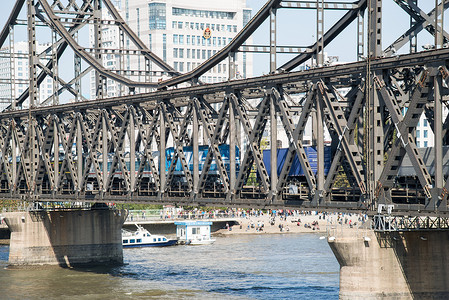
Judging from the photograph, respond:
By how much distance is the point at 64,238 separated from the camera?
305ft

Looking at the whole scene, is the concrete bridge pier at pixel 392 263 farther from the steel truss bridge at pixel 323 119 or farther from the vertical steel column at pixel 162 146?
the vertical steel column at pixel 162 146

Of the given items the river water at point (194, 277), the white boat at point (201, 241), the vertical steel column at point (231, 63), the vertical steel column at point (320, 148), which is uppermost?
the vertical steel column at point (231, 63)

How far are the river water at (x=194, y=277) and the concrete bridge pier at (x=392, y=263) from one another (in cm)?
1703

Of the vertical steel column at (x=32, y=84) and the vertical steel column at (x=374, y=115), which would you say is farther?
the vertical steel column at (x=32, y=84)

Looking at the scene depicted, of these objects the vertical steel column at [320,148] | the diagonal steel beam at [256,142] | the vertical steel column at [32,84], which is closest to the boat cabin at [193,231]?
the vertical steel column at [32,84]

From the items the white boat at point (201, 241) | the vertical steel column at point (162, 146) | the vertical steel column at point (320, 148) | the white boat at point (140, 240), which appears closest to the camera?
the vertical steel column at point (320, 148)

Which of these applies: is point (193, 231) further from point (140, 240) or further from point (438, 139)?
point (438, 139)

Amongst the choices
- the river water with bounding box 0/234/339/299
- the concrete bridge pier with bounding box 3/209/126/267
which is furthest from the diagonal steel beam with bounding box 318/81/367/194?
the concrete bridge pier with bounding box 3/209/126/267

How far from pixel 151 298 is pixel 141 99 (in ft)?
51.3

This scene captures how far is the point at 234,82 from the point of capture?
204ft

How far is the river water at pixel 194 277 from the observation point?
71500 mm

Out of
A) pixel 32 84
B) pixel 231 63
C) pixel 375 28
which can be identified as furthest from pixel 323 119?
pixel 32 84

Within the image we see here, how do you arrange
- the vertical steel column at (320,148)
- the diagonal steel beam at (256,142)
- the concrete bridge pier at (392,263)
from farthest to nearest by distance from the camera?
the diagonal steel beam at (256,142) < the vertical steel column at (320,148) < the concrete bridge pier at (392,263)

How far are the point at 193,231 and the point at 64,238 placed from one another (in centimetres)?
3350
